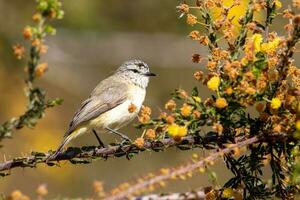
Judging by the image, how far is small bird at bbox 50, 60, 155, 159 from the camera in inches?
243

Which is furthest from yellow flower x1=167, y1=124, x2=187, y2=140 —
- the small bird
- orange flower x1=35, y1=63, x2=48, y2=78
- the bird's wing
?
the bird's wing

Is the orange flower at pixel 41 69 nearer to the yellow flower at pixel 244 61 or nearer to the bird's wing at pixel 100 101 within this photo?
the yellow flower at pixel 244 61

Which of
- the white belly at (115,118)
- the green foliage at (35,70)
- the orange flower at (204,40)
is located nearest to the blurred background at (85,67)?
the white belly at (115,118)

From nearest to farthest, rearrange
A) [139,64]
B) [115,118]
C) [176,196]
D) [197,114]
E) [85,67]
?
[176,196]
[197,114]
[115,118]
[139,64]
[85,67]

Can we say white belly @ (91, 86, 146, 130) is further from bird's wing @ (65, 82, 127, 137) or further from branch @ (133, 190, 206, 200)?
branch @ (133, 190, 206, 200)

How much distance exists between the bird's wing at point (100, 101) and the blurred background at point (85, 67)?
990 mm

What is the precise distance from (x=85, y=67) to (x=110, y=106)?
15.3 feet

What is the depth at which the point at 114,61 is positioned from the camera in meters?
11.2

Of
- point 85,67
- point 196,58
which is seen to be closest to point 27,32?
point 196,58

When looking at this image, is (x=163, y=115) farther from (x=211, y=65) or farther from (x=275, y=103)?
(x=275, y=103)

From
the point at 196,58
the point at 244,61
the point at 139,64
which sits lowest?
the point at 244,61

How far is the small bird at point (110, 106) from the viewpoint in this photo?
6.17 metres

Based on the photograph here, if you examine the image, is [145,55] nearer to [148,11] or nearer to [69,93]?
[148,11]

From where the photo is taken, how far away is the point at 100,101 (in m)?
6.61
